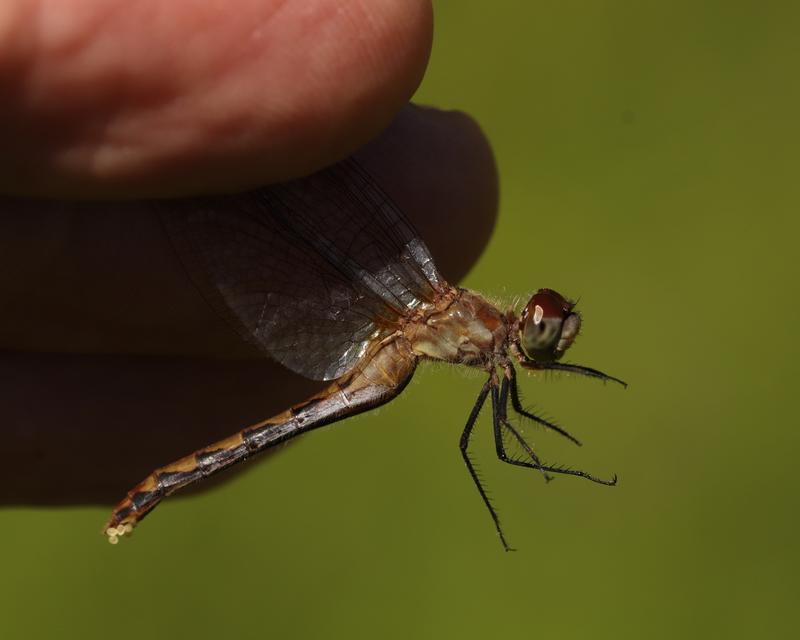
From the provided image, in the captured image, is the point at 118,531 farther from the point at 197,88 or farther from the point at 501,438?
the point at 197,88

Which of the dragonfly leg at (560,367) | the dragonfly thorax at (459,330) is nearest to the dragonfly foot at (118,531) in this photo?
the dragonfly thorax at (459,330)

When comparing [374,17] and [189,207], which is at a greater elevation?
[189,207]

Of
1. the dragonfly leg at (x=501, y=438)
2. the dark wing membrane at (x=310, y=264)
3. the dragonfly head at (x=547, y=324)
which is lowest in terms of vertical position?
the dragonfly leg at (x=501, y=438)

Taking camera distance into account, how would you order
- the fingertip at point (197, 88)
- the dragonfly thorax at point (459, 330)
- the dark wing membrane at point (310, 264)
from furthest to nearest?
1. the dragonfly thorax at point (459, 330)
2. the dark wing membrane at point (310, 264)
3. the fingertip at point (197, 88)

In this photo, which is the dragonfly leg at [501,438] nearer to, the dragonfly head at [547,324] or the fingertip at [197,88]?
the dragonfly head at [547,324]

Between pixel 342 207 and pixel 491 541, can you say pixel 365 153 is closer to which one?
pixel 342 207

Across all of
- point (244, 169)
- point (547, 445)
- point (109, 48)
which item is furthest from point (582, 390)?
point (109, 48)
